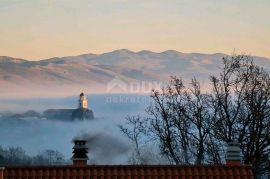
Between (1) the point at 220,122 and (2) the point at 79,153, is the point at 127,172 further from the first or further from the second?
(1) the point at 220,122

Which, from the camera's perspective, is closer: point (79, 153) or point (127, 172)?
point (127, 172)

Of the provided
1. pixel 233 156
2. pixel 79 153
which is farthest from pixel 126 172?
pixel 233 156

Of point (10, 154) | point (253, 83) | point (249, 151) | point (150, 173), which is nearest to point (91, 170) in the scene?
point (150, 173)

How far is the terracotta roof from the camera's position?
2148cm

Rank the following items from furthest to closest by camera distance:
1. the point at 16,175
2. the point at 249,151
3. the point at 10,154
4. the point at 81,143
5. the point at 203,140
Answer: the point at 10,154 → the point at 203,140 → the point at 249,151 → the point at 81,143 → the point at 16,175

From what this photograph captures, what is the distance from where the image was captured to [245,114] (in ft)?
133

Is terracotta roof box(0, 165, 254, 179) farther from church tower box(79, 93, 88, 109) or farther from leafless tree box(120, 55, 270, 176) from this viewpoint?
church tower box(79, 93, 88, 109)

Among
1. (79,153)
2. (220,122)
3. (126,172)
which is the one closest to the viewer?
(126,172)

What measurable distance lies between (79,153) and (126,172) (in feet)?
10.5

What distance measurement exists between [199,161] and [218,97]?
13.7 ft

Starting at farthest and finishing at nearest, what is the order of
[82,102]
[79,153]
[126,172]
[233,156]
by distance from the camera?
[82,102] < [79,153] < [233,156] < [126,172]

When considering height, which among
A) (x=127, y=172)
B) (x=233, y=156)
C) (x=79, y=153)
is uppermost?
(x=79, y=153)

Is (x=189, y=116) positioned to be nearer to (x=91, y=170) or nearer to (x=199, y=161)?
(x=199, y=161)

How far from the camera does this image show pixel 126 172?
21.6 metres
